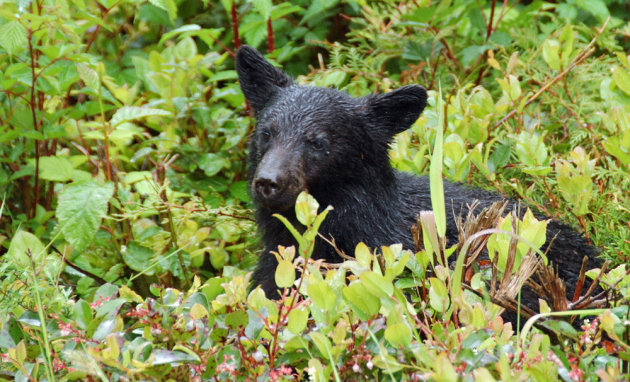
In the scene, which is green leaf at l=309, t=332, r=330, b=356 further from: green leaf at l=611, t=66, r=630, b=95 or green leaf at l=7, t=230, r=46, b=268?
green leaf at l=611, t=66, r=630, b=95

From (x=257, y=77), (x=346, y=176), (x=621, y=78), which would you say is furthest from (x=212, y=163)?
(x=621, y=78)

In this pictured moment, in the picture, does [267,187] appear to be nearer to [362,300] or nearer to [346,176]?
[346,176]

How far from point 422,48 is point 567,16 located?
1182mm

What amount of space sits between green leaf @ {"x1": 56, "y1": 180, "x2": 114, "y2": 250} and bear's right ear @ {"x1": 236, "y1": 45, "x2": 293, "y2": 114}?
3.06 feet

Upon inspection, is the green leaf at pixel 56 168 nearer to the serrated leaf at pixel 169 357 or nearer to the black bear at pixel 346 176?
the black bear at pixel 346 176

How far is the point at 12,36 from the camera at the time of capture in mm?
3623

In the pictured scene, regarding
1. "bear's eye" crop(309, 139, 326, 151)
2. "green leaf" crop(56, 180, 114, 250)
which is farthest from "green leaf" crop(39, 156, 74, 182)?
"bear's eye" crop(309, 139, 326, 151)

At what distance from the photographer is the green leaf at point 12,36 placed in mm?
3607

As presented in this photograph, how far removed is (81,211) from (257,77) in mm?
1172

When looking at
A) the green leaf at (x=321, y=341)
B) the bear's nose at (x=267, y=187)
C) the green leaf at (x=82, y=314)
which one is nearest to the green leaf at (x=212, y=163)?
the bear's nose at (x=267, y=187)

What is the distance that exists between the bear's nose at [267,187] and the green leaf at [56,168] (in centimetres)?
124

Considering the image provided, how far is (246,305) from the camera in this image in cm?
238

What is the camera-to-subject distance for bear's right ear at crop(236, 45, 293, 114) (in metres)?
4.03

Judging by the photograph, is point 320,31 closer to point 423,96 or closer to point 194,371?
point 423,96
